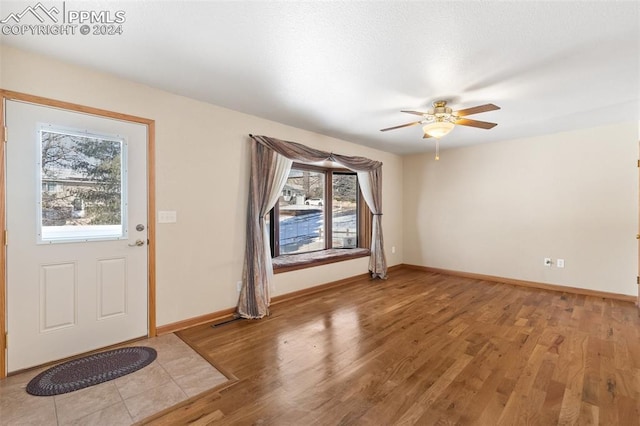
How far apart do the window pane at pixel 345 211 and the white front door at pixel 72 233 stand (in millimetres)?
3347

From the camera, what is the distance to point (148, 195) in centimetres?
277

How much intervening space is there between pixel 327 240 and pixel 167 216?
2996 millimetres

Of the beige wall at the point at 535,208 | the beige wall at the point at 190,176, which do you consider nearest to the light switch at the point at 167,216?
the beige wall at the point at 190,176

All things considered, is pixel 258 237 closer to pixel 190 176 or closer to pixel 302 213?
pixel 190 176

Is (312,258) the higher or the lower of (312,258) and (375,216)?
the lower

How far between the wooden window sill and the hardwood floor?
516mm

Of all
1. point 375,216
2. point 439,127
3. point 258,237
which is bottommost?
point 258,237

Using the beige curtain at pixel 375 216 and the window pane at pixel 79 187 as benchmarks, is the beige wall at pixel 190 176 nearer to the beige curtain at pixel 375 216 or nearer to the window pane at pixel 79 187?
the window pane at pixel 79 187

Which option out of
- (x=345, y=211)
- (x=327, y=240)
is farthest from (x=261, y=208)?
(x=345, y=211)

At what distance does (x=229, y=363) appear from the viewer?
2.32 metres

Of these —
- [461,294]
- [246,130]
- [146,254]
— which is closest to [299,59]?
[246,130]

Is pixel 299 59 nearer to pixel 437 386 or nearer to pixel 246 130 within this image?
pixel 246 130

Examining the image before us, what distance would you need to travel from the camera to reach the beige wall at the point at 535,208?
395 centimetres

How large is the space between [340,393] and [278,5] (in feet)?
8.27
